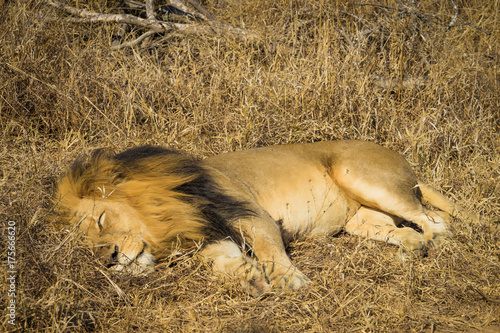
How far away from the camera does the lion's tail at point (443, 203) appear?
9.61 ft

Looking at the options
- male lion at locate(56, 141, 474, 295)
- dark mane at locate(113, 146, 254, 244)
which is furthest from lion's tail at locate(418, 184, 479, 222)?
dark mane at locate(113, 146, 254, 244)

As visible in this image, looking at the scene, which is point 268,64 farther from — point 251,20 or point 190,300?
point 190,300

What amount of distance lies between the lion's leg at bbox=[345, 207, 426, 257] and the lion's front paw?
0.60 metres

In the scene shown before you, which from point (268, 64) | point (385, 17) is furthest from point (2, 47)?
point (385, 17)

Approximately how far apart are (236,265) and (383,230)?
1.06 m

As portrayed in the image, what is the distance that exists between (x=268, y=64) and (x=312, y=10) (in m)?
0.86

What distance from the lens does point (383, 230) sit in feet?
9.90

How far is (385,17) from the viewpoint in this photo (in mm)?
4633

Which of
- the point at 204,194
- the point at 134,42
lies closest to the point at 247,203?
the point at 204,194

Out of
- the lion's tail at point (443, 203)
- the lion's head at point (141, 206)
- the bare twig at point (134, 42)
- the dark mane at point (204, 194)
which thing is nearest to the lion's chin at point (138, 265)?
the lion's head at point (141, 206)

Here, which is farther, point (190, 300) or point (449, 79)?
point (449, 79)

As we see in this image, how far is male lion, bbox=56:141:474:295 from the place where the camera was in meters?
2.31

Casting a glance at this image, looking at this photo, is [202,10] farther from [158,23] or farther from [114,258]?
[114,258]

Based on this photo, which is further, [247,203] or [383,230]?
[383,230]
